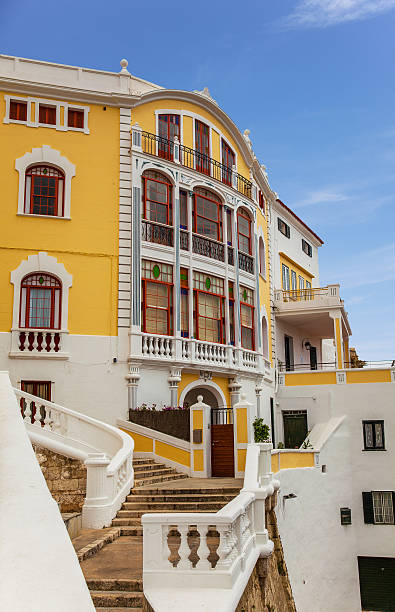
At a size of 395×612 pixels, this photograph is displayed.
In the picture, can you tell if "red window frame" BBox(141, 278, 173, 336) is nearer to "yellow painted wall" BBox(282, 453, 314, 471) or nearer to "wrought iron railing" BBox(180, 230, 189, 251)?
"wrought iron railing" BBox(180, 230, 189, 251)

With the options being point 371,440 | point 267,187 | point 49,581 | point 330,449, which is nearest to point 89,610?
point 49,581

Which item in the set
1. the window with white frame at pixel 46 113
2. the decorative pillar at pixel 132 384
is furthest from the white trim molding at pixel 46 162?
the decorative pillar at pixel 132 384

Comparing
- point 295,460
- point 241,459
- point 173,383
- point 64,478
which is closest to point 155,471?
point 241,459

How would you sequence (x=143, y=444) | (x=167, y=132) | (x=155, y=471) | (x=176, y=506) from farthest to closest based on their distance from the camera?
(x=167, y=132), (x=143, y=444), (x=155, y=471), (x=176, y=506)

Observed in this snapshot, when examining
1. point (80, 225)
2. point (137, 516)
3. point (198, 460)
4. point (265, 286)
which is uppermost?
point (80, 225)

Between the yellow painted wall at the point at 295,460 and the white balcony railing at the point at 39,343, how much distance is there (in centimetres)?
776

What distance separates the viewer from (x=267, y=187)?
100ft

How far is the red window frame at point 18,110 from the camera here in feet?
70.2

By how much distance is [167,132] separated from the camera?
24109 mm

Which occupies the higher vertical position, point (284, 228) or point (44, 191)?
→ point (284, 228)

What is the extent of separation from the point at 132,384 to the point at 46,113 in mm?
9984

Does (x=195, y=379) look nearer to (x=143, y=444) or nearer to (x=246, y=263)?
(x=143, y=444)

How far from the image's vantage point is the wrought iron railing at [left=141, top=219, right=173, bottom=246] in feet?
73.4

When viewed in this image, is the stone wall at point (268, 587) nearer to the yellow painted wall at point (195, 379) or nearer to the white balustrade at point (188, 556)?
the white balustrade at point (188, 556)
